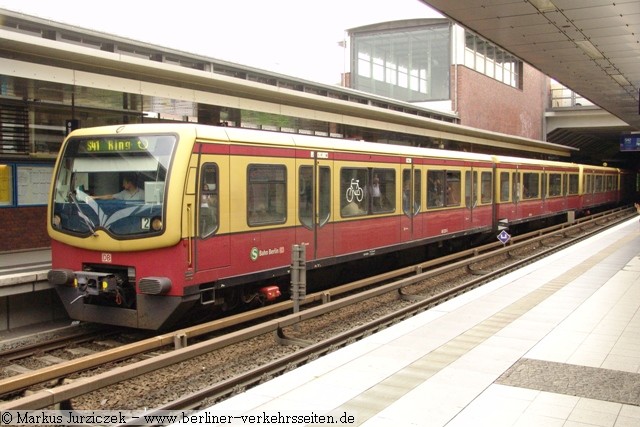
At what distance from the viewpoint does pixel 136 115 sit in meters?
13.6

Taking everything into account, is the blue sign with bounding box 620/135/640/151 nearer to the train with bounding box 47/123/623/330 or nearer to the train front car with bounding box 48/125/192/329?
the train with bounding box 47/123/623/330

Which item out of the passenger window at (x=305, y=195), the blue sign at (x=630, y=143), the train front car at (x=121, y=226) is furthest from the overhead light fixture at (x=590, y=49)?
the blue sign at (x=630, y=143)

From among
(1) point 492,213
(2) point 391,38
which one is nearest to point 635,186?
(2) point 391,38

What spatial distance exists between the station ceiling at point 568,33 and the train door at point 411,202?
3.09 metres

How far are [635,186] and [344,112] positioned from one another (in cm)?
4303

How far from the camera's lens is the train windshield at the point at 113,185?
25.7 ft

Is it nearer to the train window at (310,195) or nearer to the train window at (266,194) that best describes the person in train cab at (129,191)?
the train window at (266,194)

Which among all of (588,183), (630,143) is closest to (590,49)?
(588,183)

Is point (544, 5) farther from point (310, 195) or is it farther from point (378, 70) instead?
point (378, 70)

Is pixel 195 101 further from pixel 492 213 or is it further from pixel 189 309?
pixel 492 213

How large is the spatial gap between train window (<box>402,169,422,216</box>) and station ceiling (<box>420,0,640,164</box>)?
3131mm

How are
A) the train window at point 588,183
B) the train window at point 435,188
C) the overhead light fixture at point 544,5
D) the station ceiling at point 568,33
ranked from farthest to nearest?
the train window at point 588,183 → the train window at point 435,188 → the station ceiling at point 568,33 → the overhead light fixture at point 544,5

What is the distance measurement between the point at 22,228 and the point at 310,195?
555 centimetres

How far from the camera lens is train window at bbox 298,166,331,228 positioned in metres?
9.87
